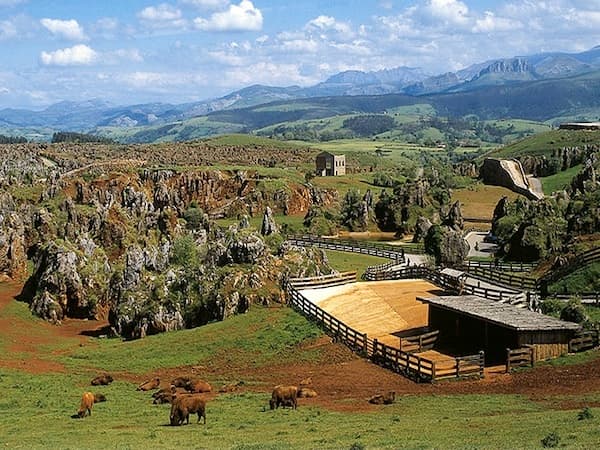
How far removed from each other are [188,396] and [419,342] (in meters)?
15.5

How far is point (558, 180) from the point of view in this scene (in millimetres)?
150500

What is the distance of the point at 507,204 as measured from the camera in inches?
4395

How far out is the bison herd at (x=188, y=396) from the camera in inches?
1195

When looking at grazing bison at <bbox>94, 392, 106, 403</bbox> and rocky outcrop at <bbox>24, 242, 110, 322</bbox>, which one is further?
rocky outcrop at <bbox>24, 242, 110, 322</bbox>

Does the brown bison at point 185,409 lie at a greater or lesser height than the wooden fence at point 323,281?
lesser

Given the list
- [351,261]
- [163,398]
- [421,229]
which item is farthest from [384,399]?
[421,229]

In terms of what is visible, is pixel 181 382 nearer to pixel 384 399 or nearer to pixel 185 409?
pixel 185 409

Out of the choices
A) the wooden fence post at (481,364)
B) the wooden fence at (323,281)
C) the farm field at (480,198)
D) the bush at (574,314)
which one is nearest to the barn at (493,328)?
the bush at (574,314)

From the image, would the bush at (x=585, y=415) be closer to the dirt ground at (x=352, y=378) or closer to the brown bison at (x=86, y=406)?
the dirt ground at (x=352, y=378)

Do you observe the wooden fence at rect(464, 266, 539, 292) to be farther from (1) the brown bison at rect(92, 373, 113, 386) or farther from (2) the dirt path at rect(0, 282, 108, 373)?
(2) the dirt path at rect(0, 282, 108, 373)

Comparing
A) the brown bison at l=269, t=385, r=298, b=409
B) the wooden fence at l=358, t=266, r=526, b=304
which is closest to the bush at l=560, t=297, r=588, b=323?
the wooden fence at l=358, t=266, r=526, b=304

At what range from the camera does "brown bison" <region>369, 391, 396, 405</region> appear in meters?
33.4

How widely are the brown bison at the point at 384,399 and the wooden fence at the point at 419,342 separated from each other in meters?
9.20

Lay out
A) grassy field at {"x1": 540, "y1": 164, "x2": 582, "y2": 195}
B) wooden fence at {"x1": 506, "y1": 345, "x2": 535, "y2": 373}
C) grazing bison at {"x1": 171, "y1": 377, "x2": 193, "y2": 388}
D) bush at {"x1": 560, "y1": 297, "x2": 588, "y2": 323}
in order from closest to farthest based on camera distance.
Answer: wooden fence at {"x1": 506, "y1": 345, "x2": 535, "y2": 373}, grazing bison at {"x1": 171, "y1": 377, "x2": 193, "y2": 388}, bush at {"x1": 560, "y1": 297, "x2": 588, "y2": 323}, grassy field at {"x1": 540, "y1": 164, "x2": 582, "y2": 195}
